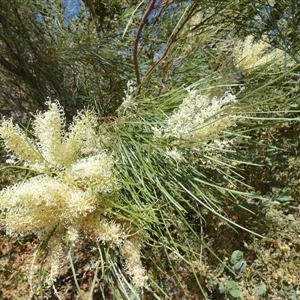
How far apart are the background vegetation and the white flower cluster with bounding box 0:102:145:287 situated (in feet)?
0.12

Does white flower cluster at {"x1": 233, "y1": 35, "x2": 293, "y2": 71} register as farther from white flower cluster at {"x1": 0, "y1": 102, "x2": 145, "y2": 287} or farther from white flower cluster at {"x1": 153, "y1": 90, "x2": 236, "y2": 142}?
white flower cluster at {"x1": 0, "y1": 102, "x2": 145, "y2": 287}

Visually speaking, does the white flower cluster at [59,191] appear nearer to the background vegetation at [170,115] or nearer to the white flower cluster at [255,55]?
the background vegetation at [170,115]

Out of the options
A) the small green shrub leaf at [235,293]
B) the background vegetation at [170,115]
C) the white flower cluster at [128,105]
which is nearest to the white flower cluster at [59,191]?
the background vegetation at [170,115]

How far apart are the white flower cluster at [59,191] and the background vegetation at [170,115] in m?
0.04

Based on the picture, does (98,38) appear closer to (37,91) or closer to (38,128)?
(37,91)

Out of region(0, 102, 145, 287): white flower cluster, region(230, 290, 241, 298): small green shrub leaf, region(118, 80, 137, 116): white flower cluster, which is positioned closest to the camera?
region(0, 102, 145, 287): white flower cluster

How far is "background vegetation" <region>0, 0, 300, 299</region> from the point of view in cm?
66

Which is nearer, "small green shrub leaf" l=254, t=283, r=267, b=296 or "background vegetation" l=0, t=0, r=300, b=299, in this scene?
"background vegetation" l=0, t=0, r=300, b=299

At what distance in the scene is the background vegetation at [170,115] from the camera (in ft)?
2.18

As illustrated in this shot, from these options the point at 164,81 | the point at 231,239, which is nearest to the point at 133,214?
the point at 164,81

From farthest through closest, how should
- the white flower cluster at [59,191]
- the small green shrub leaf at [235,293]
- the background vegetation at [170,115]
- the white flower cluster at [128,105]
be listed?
the small green shrub leaf at [235,293], the white flower cluster at [128,105], the background vegetation at [170,115], the white flower cluster at [59,191]

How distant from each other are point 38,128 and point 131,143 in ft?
0.54

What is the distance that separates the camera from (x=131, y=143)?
0.72 meters

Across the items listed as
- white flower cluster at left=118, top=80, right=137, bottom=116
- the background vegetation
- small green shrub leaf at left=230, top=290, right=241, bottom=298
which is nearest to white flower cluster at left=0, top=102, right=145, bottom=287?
the background vegetation
